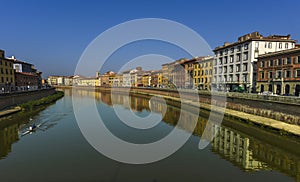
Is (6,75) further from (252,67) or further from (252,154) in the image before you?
(252,67)

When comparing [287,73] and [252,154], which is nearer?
[252,154]

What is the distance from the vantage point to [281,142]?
1884 cm

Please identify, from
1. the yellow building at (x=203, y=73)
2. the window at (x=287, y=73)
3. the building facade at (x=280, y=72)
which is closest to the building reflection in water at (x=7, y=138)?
the building facade at (x=280, y=72)

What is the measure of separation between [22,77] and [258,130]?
68.2 m

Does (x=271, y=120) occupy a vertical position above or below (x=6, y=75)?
below

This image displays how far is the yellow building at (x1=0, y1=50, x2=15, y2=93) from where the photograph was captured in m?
44.1

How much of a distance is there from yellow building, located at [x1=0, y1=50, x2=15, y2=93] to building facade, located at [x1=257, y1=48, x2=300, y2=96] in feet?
200

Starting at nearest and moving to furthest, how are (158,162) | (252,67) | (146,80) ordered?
(158,162), (252,67), (146,80)

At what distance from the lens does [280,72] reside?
37781 mm

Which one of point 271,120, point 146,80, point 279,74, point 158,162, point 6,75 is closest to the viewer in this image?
point 158,162

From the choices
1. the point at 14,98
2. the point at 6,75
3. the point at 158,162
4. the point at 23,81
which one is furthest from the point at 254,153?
the point at 23,81

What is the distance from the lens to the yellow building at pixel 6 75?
44094 millimetres

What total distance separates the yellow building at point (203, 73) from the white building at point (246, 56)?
7.81m

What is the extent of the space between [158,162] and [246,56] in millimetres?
42901
